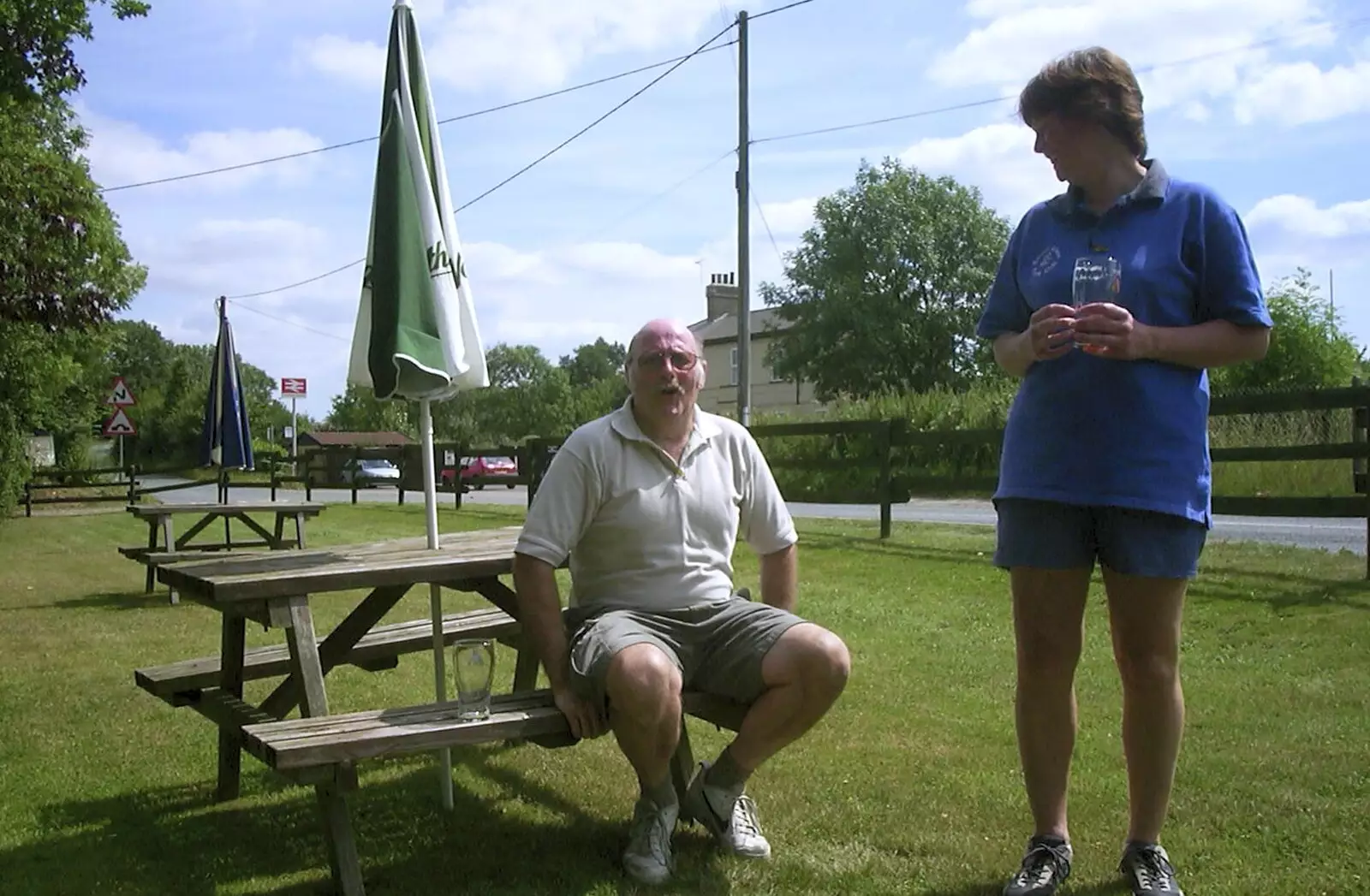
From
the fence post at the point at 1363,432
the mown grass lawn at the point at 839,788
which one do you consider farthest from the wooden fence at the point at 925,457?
the mown grass lawn at the point at 839,788

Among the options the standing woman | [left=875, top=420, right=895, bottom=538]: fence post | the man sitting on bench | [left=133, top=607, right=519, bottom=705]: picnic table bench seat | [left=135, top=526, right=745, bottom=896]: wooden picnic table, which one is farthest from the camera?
[left=875, top=420, right=895, bottom=538]: fence post

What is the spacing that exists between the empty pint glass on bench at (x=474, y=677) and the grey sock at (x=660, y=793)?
1.54 feet

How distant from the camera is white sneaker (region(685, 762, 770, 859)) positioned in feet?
10.9

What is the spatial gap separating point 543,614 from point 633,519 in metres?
0.35

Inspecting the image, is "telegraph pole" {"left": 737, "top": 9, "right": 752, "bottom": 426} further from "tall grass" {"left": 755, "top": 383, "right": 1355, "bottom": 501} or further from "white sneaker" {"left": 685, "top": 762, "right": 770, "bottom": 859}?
"white sneaker" {"left": 685, "top": 762, "right": 770, "bottom": 859}

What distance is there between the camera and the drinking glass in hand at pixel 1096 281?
8.78ft

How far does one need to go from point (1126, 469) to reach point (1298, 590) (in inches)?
195

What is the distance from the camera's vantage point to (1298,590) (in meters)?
6.96

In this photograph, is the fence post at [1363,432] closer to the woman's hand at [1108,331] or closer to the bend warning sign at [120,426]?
the woman's hand at [1108,331]

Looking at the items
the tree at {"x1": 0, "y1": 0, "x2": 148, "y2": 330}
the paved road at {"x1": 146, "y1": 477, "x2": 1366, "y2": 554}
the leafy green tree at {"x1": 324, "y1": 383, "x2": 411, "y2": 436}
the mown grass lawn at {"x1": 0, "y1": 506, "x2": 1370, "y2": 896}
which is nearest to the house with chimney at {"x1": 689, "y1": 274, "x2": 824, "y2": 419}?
the leafy green tree at {"x1": 324, "y1": 383, "x2": 411, "y2": 436}

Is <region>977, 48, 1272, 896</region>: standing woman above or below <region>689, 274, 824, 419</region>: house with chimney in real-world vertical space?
below

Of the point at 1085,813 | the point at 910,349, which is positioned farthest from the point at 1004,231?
the point at 1085,813

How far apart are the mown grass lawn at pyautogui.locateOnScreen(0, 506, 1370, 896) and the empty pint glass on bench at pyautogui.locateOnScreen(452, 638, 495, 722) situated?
18.7 inches

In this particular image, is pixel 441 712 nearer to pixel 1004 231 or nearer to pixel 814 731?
pixel 814 731
